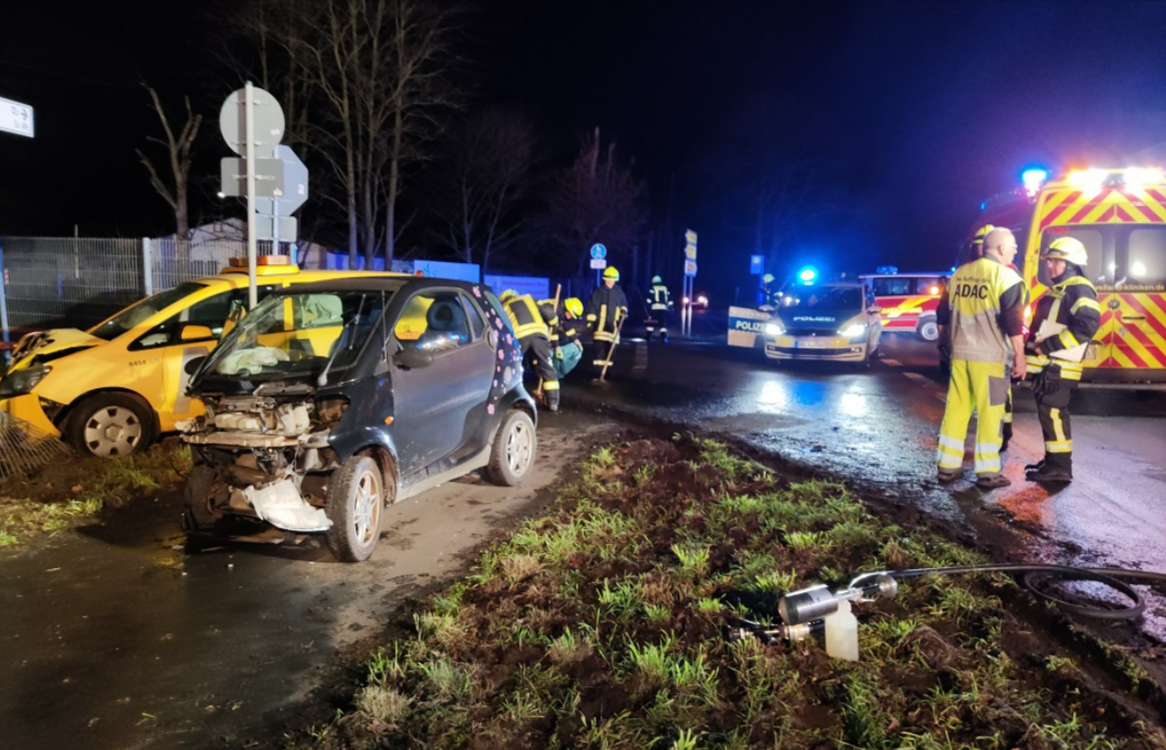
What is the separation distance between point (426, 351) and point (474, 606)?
194 centimetres

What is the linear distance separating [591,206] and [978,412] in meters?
31.1

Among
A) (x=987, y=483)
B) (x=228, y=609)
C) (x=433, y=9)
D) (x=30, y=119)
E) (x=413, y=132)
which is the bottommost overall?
(x=228, y=609)

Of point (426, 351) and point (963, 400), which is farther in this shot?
point (963, 400)

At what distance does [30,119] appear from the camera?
8.70 meters

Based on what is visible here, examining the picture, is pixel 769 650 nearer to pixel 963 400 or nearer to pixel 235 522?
pixel 235 522

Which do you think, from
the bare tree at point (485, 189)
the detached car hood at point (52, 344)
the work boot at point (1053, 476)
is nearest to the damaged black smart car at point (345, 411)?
the detached car hood at point (52, 344)

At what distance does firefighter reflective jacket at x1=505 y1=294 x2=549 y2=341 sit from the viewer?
8781mm

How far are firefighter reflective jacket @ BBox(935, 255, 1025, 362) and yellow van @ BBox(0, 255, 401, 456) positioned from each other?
468 cm

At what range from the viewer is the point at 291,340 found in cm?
555

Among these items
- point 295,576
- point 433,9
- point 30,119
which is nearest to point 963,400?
point 295,576

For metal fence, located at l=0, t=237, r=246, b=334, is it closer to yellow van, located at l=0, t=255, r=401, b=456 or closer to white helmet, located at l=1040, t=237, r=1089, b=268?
yellow van, located at l=0, t=255, r=401, b=456

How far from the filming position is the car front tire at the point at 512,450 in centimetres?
618

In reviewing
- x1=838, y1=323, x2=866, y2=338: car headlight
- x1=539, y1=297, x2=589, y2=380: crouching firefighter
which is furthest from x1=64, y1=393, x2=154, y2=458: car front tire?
x1=838, y1=323, x2=866, y2=338: car headlight

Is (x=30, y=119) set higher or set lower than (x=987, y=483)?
higher
